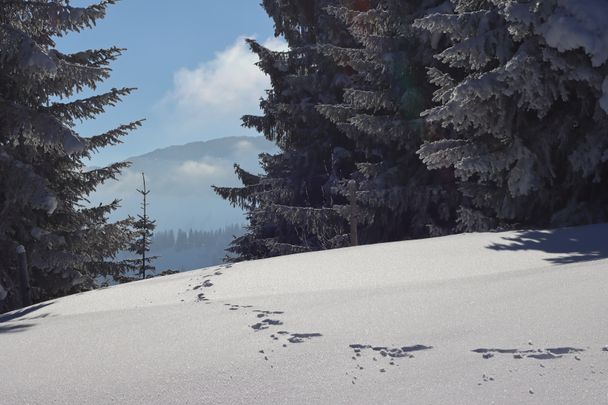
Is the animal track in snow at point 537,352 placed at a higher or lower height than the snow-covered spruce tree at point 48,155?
lower

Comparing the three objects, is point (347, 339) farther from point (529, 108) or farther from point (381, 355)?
point (529, 108)

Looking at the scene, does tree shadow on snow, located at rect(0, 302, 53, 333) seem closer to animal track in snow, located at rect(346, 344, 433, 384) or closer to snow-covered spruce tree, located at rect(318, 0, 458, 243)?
animal track in snow, located at rect(346, 344, 433, 384)

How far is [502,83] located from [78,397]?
27.1 ft

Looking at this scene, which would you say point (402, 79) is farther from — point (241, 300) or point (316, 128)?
point (241, 300)

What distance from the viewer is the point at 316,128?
1789 centimetres

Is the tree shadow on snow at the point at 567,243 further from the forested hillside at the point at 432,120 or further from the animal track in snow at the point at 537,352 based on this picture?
the animal track in snow at the point at 537,352

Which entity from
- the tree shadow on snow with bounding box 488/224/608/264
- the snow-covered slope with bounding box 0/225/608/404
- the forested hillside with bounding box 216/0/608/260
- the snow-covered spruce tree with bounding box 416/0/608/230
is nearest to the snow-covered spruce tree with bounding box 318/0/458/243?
the forested hillside with bounding box 216/0/608/260

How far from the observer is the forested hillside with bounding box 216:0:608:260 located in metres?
8.99

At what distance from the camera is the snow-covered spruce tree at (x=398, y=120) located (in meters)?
12.8

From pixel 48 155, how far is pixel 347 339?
11.6m

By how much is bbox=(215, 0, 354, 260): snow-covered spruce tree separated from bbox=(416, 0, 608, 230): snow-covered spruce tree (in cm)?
613

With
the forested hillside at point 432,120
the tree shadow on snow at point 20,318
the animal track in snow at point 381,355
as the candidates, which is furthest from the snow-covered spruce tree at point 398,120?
the animal track in snow at point 381,355

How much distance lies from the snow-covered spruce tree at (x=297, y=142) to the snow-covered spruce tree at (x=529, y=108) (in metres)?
6.13

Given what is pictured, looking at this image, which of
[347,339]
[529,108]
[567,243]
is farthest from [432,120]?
→ [347,339]
